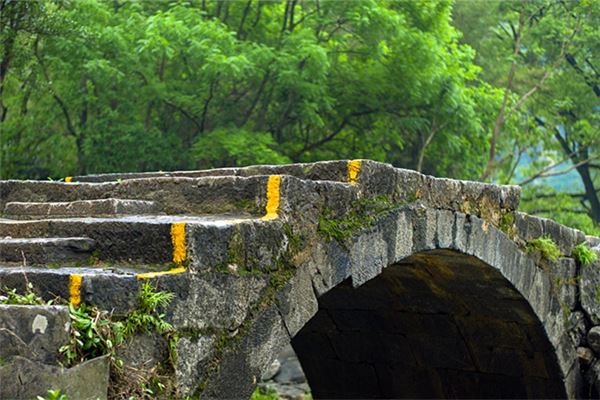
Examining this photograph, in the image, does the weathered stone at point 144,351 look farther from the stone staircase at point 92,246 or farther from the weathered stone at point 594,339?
the weathered stone at point 594,339

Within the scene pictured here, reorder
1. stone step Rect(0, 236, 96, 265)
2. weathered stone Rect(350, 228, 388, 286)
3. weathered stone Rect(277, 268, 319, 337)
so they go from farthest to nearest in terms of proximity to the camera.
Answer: weathered stone Rect(350, 228, 388, 286) → weathered stone Rect(277, 268, 319, 337) → stone step Rect(0, 236, 96, 265)

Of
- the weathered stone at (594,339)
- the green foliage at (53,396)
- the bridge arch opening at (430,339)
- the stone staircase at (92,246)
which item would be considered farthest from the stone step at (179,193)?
the weathered stone at (594,339)

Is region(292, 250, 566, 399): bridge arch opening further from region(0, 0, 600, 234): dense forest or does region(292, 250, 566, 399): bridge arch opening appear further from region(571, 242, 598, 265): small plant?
region(0, 0, 600, 234): dense forest

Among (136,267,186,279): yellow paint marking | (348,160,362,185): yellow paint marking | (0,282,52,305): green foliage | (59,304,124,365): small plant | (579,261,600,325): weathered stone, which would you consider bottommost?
(579,261,600,325): weathered stone

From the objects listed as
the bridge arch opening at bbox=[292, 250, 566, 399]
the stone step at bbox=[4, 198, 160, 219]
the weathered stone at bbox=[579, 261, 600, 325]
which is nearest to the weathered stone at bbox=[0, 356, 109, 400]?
the stone step at bbox=[4, 198, 160, 219]

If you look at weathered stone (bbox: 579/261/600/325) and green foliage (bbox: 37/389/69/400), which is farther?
weathered stone (bbox: 579/261/600/325)

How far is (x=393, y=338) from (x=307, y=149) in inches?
222

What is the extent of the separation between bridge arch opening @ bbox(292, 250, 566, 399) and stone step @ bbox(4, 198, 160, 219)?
10.2ft

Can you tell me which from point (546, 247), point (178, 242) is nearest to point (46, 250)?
point (178, 242)

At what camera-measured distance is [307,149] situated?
14039 millimetres

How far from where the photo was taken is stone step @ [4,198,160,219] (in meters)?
4.42

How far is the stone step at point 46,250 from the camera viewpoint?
3777mm

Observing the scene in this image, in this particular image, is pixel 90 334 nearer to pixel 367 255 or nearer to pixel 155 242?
pixel 155 242

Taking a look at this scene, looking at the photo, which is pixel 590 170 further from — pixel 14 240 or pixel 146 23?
pixel 14 240
